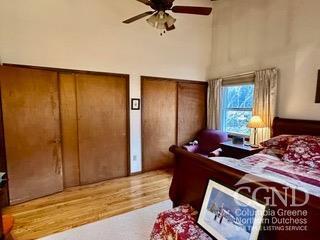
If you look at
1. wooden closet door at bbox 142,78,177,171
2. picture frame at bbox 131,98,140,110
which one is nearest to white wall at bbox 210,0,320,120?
wooden closet door at bbox 142,78,177,171

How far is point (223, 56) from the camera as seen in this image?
15.9ft

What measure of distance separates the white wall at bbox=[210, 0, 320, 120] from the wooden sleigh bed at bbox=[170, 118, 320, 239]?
0.51 metres

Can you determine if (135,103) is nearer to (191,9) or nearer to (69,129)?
(69,129)

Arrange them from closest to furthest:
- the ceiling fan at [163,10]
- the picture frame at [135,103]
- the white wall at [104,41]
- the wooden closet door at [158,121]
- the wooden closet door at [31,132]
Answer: the ceiling fan at [163,10] < the wooden closet door at [31,132] < the white wall at [104,41] < the picture frame at [135,103] < the wooden closet door at [158,121]

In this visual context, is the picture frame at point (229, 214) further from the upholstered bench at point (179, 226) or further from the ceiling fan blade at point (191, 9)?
the ceiling fan blade at point (191, 9)

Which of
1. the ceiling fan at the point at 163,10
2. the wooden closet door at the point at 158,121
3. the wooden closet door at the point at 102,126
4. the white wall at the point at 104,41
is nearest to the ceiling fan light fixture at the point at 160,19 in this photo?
the ceiling fan at the point at 163,10

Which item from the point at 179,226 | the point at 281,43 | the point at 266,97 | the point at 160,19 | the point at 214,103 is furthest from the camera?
the point at 214,103

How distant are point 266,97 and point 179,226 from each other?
3.07 m

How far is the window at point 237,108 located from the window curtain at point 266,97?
31 cm

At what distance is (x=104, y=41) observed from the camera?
3.84 meters

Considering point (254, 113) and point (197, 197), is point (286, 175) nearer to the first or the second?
point (197, 197)

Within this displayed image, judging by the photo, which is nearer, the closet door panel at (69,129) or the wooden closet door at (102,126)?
the closet door panel at (69,129)

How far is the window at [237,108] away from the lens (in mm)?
4480

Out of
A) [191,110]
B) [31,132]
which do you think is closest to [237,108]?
[191,110]
